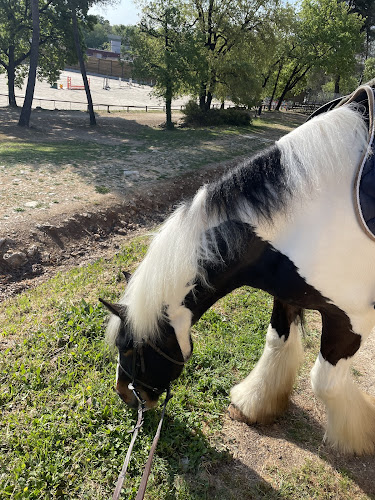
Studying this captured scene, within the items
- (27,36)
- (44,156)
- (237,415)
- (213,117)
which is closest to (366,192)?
(237,415)

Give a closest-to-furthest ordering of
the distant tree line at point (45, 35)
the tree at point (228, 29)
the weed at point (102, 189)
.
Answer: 1. the weed at point (102, 189)
2. the distant tree line at point (45, 35)
3. the tree at point (228, 29)

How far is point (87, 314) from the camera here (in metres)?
3.61

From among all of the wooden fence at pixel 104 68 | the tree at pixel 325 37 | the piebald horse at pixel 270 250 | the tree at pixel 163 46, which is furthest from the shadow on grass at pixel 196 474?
the wooden fence at pixel 104 68

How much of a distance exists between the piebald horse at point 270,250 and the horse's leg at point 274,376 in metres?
0.68

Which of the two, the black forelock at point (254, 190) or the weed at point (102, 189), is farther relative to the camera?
the weed at point (102, 189)

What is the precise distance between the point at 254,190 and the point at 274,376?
173cm

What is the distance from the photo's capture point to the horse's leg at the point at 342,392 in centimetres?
214

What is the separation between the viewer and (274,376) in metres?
2.86

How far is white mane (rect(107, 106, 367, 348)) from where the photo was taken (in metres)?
1.84

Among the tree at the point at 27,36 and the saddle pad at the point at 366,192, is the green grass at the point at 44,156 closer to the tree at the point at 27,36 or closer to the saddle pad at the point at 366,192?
the saddle pad at the point at 366,192

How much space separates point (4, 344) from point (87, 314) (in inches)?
31.7

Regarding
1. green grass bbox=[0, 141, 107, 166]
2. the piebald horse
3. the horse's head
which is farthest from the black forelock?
green grass bbox=[0, 141, 107, 166]

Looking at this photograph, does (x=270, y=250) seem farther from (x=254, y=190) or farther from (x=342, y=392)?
(x=342, y=392)

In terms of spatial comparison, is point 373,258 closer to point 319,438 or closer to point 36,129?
point 319,438
